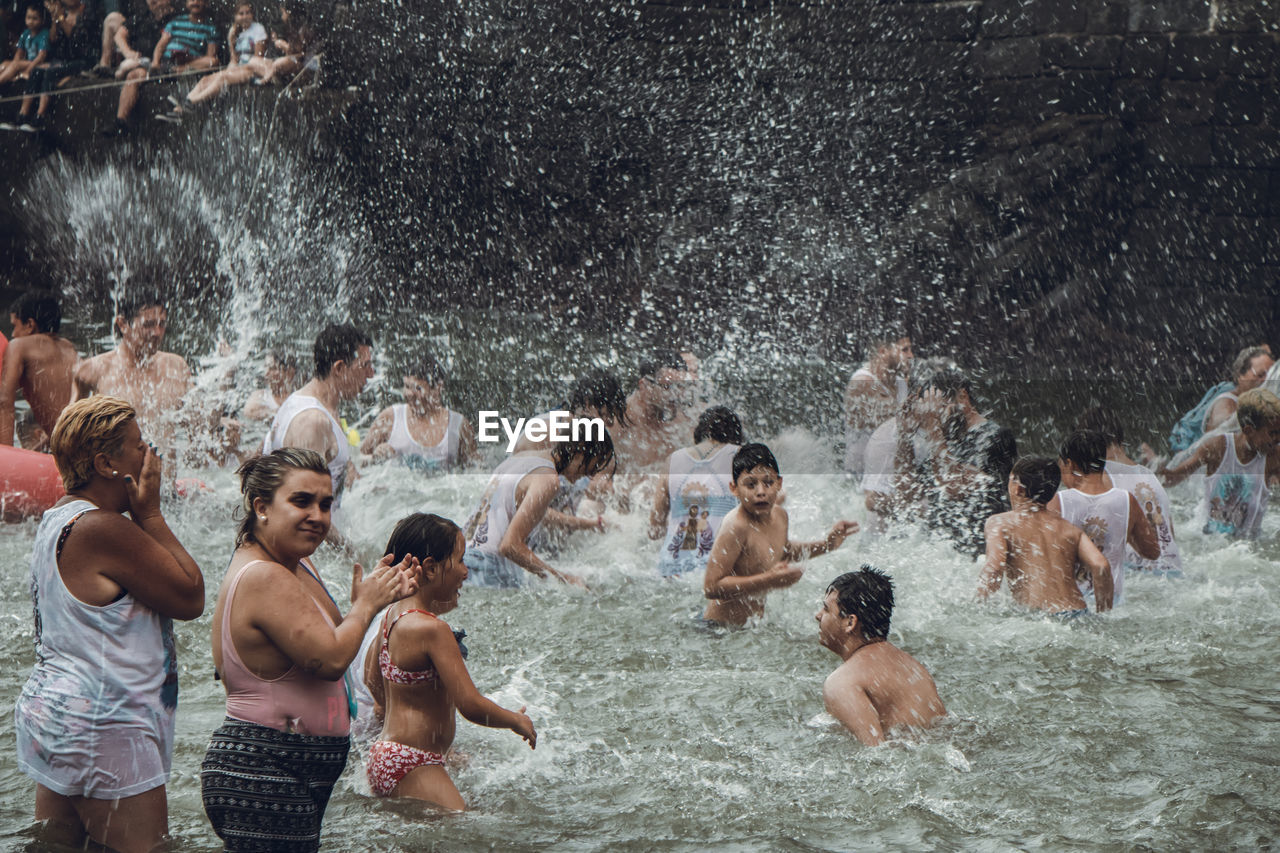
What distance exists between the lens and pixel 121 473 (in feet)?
8.83

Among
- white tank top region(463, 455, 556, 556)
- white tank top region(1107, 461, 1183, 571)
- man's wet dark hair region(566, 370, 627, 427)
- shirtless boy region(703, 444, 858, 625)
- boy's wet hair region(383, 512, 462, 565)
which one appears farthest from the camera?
man's wet dark hair region(566, 370, 627, 427)

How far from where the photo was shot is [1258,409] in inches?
243

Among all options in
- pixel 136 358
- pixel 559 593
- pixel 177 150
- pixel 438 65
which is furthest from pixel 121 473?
pixel 438 65

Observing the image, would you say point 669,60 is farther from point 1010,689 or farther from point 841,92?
point 1010,689

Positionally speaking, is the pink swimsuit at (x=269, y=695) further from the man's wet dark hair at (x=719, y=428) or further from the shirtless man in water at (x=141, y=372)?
the shirtless man in water at (x=141, y=372)

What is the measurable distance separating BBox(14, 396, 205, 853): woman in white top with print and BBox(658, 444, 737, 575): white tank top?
3.26 m

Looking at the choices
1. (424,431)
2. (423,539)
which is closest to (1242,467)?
(424,431)

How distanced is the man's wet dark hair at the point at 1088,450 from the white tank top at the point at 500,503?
2321mm

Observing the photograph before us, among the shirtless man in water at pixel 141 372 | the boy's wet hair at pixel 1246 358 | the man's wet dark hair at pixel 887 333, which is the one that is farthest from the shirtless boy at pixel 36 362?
the man's wet dark hair at pixel 887 333

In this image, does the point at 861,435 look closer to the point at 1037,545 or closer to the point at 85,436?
the point at 1037,545

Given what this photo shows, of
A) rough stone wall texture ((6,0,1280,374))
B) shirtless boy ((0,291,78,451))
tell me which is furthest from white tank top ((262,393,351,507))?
rough stone wall texture ((6,0,1280,374))

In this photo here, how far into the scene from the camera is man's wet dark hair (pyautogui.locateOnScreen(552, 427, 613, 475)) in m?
5.09

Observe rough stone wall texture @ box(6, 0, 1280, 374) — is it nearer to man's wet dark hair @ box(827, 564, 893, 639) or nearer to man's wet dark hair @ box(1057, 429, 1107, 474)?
man's wet dark hair @ box(1057, 429, 1107, 474)

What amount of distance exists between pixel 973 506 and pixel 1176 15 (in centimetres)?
996
